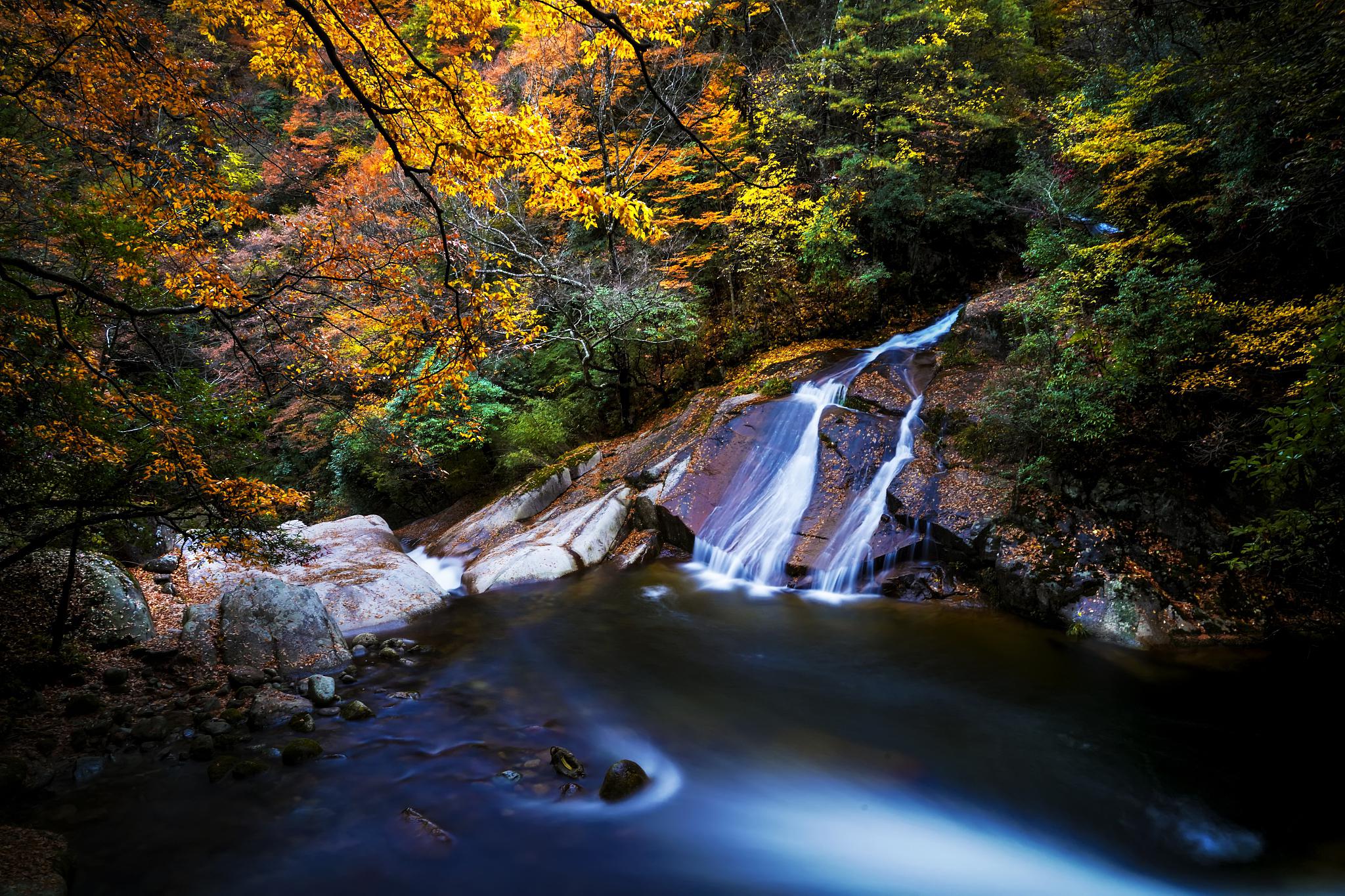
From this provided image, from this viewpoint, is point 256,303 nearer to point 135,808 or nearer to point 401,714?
point 135,808

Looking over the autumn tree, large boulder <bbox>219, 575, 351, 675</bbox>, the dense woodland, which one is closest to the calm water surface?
large boulder <bbox>219, 575, 351, 675</bbox>

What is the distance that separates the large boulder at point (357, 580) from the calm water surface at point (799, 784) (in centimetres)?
188

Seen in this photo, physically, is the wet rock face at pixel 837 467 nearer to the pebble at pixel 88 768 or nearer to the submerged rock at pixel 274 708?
the submerged rock at pixel 274 708

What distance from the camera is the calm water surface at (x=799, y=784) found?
11.4 feet

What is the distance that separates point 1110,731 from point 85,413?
8.78 meters

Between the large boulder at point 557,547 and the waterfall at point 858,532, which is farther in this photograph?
the large boulder at point 557,547

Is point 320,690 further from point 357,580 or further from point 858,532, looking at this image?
point 858,532

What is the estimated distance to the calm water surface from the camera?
347 cm

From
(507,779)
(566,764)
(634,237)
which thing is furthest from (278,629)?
(634,237)

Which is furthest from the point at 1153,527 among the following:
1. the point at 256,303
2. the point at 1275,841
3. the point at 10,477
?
the point at 10,477

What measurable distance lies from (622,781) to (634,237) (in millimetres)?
7887

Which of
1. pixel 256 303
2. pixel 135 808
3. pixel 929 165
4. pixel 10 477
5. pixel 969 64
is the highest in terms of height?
pixel 969 64

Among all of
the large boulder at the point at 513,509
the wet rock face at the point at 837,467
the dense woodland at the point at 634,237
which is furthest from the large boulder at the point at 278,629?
the wet rock face at the point at 837,467

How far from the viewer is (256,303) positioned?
11.2 feet
